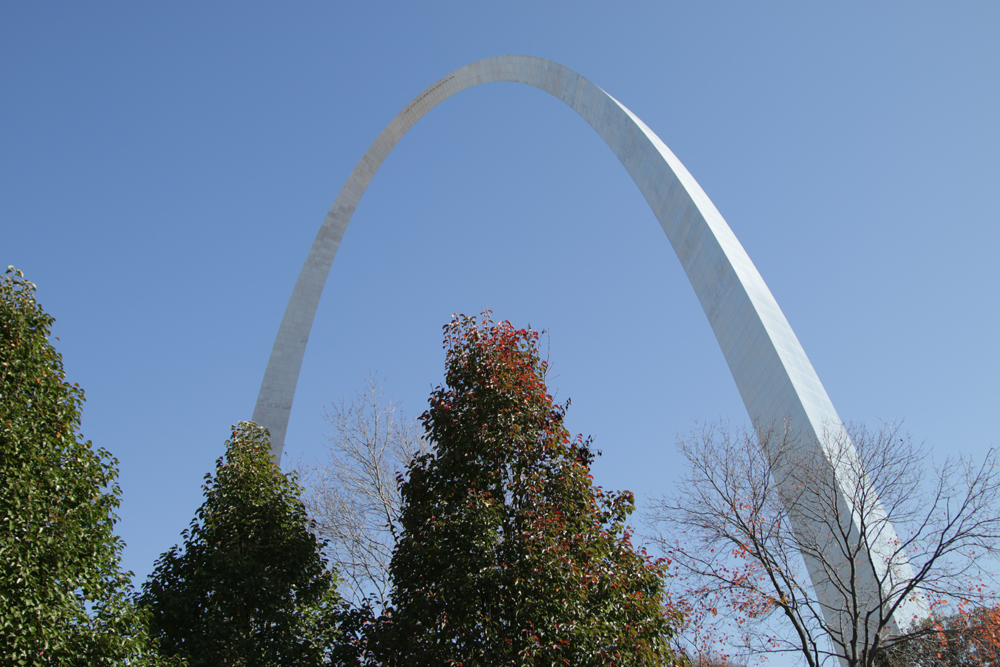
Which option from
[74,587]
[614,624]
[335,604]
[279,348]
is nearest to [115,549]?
[74,587]

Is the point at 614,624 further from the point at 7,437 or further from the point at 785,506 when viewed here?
the point at 7,437

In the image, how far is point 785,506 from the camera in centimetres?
1054

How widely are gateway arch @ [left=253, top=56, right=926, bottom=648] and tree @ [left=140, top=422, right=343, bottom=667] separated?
275 inches

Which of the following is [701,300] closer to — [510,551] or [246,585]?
[510,551]

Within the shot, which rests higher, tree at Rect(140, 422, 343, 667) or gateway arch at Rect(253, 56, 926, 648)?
gateway arch at Rect(253, 56, 926, 648)

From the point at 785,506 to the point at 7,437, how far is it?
32.2 ft

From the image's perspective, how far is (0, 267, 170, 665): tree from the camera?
21.0 feet

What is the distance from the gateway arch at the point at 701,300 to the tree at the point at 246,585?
6.97m

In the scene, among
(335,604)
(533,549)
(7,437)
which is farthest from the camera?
(335,604)

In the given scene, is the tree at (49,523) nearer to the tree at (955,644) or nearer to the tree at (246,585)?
the tree at (246,585)


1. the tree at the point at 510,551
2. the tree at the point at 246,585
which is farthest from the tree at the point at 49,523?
the tree at the point at 510,551

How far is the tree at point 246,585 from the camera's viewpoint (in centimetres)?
867

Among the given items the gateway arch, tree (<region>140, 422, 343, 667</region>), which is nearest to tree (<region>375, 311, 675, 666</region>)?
tree (<region>140, 422, 343, 667</region>)

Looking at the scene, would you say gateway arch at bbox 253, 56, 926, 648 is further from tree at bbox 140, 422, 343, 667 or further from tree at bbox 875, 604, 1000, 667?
tree at bbox 140, 422, 343, 667
